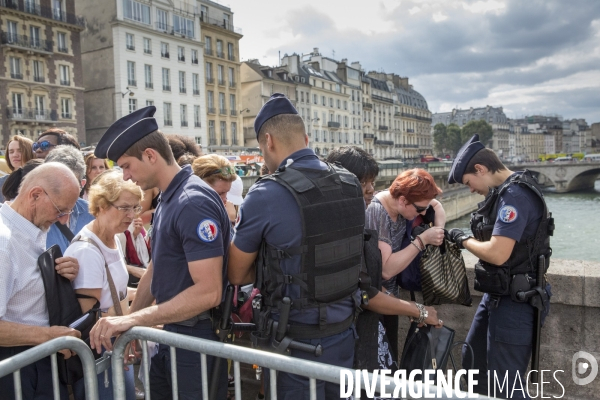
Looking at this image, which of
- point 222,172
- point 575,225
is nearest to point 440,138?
point 575,225

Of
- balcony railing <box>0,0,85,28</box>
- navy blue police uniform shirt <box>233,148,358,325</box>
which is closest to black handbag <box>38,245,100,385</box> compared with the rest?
navy blue police uniform shirt <box>233,148,358,325</box>

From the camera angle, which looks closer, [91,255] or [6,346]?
[6,346]

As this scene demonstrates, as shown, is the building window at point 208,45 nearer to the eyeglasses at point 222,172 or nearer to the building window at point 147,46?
the building window at point 147,46

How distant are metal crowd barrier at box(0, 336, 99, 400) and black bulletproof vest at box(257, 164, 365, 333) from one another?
0.91 metres

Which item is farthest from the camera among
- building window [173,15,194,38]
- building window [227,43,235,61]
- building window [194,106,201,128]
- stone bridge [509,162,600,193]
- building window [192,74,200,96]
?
stone bridge [509,162,600,193]

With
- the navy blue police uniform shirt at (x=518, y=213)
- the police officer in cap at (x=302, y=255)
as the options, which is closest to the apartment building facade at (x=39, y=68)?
the police officer in cap at (x=302, y=255)

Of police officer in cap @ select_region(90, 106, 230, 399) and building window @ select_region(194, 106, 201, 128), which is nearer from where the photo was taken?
police officer in cap @ select_region(90, 106, 230, 399)

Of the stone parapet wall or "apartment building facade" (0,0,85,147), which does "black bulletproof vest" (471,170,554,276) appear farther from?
"apartment building facade" (0,0,85,147)

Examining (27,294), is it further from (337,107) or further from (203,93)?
(337,107)

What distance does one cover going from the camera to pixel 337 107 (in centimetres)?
7312

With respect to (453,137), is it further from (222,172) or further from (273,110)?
(273,110)

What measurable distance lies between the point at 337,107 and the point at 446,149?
2236 inches

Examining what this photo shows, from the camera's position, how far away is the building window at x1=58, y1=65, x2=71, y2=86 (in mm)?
37844

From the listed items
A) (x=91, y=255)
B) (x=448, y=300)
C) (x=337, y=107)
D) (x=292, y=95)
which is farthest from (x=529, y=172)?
(x=337, y=107)
